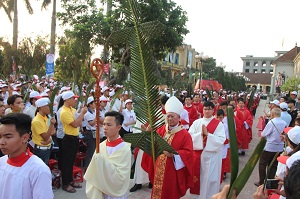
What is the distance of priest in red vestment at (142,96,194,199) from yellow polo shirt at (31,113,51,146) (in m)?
1.90

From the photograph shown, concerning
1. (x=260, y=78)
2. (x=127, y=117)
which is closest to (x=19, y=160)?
(x=127, y=117)

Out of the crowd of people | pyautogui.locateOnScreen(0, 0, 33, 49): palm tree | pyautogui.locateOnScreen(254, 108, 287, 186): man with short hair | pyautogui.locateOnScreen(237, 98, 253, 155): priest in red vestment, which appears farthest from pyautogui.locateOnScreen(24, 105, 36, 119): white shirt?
pyautogui.locateOnScreen(0, 0, 33, 49): palm tree

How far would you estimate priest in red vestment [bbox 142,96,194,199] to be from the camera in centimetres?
402

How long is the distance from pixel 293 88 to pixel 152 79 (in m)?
23.4

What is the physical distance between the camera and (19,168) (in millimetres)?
2266

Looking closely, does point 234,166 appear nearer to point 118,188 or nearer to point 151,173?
point 118,188

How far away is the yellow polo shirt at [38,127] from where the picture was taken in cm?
466

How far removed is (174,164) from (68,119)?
7.49 ft

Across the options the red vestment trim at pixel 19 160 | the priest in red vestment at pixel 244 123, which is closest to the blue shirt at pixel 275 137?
the priest in red vestment at pixel 244 123

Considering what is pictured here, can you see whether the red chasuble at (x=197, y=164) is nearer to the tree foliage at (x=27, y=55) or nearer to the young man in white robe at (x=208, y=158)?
the young man in white robe at (x=208, y=158)

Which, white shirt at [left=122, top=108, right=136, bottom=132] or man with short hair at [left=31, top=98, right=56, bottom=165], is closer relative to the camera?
man with short hair at [left=31, top=98, right=56, bottom=165]

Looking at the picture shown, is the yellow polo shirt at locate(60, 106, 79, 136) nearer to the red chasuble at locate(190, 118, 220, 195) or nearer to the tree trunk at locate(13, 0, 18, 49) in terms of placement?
the red chasuble at locate(190, 118, 220, 195)

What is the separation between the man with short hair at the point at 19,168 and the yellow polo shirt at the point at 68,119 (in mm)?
2888

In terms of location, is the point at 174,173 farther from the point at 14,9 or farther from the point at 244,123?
the point at 14,9
